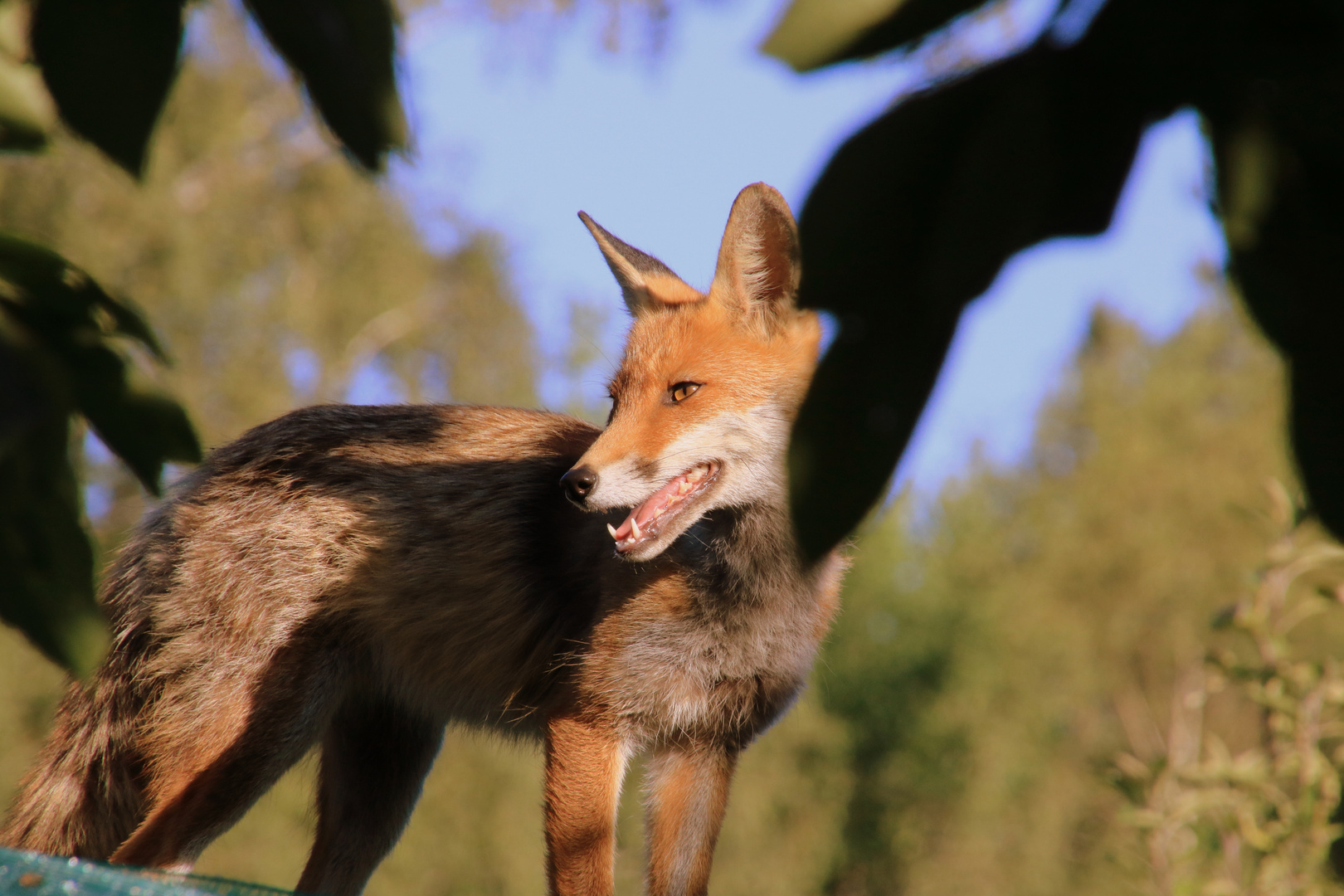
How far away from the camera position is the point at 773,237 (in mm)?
3955

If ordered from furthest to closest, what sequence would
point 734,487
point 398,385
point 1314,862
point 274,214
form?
point 398,385, point 274,214, point 1314,862, point 734,487

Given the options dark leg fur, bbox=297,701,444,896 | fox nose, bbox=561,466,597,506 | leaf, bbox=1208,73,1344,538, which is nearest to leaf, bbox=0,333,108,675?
leaf, bbox=1208,73,1344,538

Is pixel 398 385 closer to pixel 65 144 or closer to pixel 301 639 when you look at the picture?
pixel 301 639

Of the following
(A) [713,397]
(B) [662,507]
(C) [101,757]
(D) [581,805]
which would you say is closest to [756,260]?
(A) [713,397]

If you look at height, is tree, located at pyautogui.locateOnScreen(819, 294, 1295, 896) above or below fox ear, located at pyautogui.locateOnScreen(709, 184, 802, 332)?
below

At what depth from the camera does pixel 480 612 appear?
422cm

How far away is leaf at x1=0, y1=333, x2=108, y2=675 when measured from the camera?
0.80 meters

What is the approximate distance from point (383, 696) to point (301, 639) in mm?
519

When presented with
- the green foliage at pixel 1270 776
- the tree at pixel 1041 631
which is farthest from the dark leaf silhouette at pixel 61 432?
the tree at pixel 1041 631

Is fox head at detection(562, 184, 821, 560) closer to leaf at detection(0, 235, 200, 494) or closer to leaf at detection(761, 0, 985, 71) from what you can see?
leaf at detection(0, 235, 200, 494)

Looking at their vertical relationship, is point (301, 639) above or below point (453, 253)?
above

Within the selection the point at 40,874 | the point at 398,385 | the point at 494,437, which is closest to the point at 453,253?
the point at 398,385

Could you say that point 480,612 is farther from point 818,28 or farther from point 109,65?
point 818,28

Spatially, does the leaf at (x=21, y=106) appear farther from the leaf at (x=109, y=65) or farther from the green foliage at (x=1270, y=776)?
the green foliage at (x=1270, y=776)
